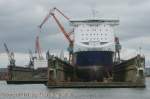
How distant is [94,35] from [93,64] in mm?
7040

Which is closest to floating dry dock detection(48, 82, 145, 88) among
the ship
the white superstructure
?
the ship

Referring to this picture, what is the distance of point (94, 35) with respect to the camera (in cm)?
13812

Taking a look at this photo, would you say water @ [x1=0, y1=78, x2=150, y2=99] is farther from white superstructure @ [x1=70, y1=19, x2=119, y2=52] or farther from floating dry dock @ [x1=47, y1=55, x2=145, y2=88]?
white superstructure @ [x1=70, y1=19, x2=119, y2=52]

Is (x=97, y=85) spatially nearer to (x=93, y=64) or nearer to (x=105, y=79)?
(x=105, y=79)

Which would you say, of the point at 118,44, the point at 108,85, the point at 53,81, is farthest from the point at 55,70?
the point at 118,44

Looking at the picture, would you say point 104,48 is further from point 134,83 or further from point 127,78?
point 134,83

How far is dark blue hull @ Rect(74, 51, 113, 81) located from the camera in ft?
438

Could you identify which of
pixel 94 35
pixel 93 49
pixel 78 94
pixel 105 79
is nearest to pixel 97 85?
pixel 105 79

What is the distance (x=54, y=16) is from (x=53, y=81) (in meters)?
76.1

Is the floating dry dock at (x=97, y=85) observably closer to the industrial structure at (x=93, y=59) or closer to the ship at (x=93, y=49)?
the industrial structure at (x=93, y=59)

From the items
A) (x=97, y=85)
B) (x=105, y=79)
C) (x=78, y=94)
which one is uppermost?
(x=105, y=79)

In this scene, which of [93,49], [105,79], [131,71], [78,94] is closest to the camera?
[78,94]

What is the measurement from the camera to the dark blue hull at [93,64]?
5256 inches

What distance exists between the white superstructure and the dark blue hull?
47.1 inches
